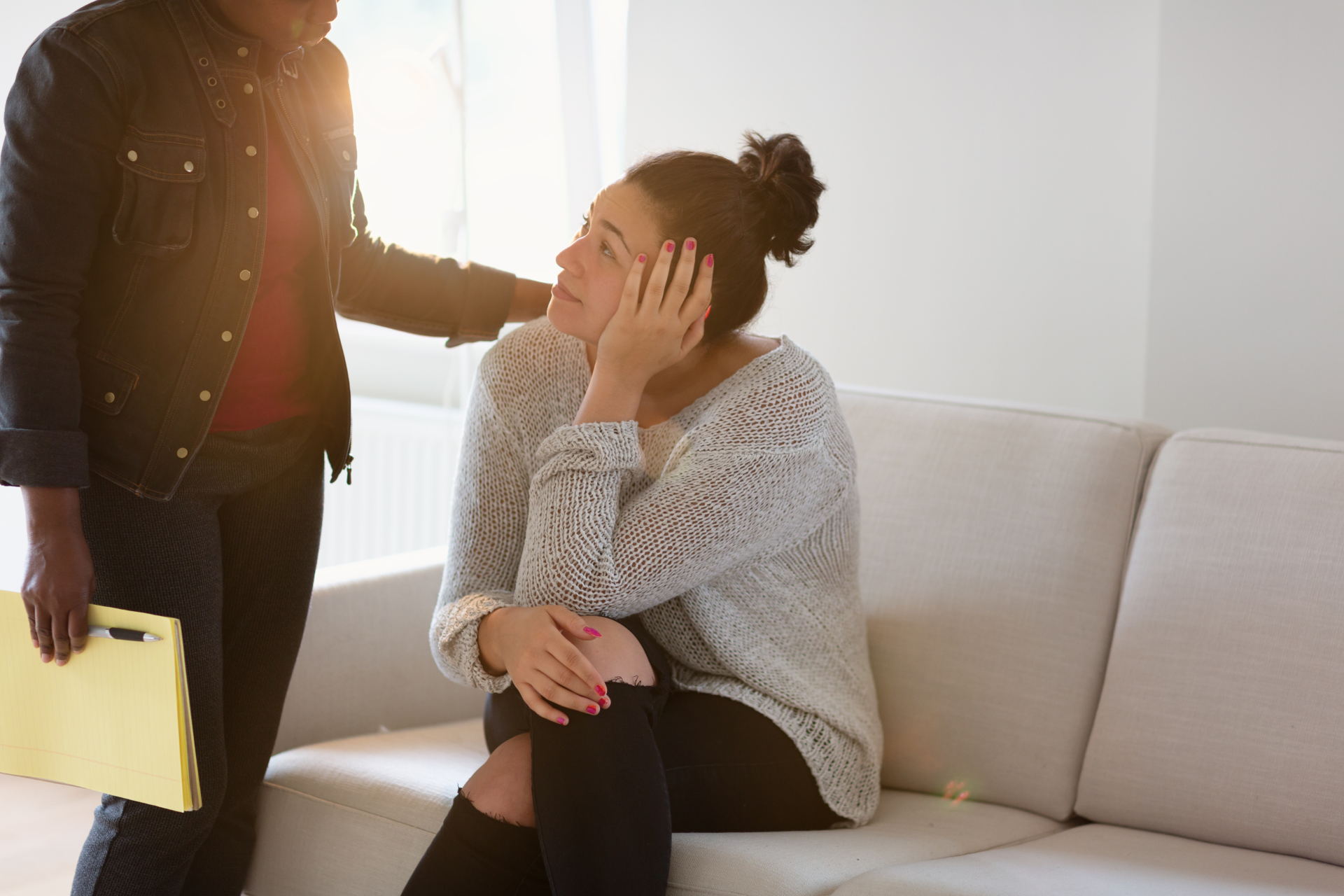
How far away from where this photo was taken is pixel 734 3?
251 centimetres

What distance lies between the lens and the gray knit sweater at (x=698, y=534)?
1.36m

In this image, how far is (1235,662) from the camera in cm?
A: 148

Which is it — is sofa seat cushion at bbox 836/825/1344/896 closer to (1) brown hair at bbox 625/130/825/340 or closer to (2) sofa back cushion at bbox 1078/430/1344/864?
(2) sofa back cushion at bbox 1078/430/1344/864

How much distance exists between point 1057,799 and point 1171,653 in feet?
0.77

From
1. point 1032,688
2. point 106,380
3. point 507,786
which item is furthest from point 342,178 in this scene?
point 1032,688

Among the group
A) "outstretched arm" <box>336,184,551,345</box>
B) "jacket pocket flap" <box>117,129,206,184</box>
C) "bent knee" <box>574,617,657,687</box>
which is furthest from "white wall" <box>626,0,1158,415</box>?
"jacket pocket flap" <box>117,129,206,184</box>

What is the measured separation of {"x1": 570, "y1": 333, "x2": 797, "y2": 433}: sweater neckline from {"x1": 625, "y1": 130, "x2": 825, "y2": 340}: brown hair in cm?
7

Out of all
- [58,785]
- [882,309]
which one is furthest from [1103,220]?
[58,785]

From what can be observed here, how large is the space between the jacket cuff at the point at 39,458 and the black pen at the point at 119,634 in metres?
0.14

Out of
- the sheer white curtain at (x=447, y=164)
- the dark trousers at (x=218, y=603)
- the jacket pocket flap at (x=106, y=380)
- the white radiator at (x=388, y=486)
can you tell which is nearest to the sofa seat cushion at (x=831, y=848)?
the dark trousers at (x=218, y=603)

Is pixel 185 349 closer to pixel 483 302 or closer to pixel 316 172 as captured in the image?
pixel 316 172

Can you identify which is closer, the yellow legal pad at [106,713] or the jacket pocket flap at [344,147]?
the yellow legal pad at [106,713]

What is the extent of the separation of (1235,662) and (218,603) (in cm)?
118

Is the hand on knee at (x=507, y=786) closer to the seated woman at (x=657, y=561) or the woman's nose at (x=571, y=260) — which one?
the seated woman at (x=657, y=561)
